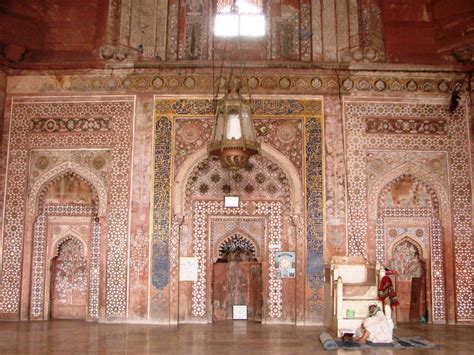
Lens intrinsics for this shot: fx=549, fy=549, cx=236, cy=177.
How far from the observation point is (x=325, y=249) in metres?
10.2

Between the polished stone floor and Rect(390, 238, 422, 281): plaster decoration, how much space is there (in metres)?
1.03

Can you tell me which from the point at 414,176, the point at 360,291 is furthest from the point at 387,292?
the point at 414,176

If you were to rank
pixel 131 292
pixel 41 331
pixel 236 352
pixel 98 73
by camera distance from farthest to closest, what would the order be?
pixel 98 73 < pixel 131 292 < pixel 41 331 < pixel 236 352

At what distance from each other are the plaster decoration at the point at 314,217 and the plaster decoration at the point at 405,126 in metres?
1.04

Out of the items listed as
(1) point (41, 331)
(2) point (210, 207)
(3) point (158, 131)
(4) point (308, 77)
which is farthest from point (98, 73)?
(1) point (41, 331)

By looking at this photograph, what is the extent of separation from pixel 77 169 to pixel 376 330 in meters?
6.20

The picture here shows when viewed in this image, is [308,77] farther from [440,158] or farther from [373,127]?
[440,158]

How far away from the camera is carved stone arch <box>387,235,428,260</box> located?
1043cm

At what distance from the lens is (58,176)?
10.6 metres

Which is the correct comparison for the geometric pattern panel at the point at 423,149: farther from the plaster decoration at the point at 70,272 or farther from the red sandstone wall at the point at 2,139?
the red sandstone wall at the point at 2,139

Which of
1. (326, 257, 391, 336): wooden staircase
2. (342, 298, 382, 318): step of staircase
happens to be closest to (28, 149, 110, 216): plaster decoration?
(326, 257, 391, 336): wooden staircase

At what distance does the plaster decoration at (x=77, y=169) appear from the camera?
33.5ft

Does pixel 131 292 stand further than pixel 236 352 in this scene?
Yes

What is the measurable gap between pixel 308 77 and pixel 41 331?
663cm
